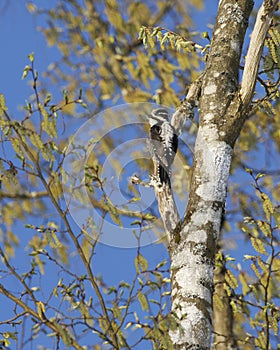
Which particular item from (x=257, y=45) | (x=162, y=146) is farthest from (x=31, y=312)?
(x=257, y=45)

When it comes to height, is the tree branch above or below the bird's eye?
below

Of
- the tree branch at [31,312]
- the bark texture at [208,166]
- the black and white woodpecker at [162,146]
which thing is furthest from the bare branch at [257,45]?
the tree branch at [31,312]

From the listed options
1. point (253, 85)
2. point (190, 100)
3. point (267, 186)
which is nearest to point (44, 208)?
point (267, 186)

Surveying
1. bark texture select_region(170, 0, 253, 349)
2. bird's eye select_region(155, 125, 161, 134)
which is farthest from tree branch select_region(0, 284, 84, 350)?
bird's eye select_region(155, 125, 161, 134)

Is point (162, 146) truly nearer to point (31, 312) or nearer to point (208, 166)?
point (208, 166)

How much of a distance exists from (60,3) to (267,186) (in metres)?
2.18

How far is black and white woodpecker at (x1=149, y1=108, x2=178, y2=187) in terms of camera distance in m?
2.37

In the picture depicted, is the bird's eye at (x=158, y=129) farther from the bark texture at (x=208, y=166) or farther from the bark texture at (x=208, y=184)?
the bark texture at (x=208, y=184)

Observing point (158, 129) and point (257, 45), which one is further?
point (158, 129)

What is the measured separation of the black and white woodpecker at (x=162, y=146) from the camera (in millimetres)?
2373

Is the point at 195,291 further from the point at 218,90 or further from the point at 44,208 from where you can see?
the point at 44,208

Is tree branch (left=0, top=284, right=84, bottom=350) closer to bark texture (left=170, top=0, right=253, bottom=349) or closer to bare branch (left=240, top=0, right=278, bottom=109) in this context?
bark texture (left=170, top=0, right=253, bottom=349)

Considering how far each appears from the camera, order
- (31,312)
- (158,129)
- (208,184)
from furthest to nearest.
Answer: (158,129) < (31,312) < (208,184)

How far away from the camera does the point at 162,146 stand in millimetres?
2418
